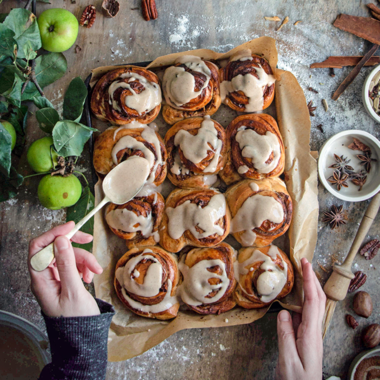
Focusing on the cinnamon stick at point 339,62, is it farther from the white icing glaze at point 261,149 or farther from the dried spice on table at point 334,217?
the dried spice on table at point 334,217

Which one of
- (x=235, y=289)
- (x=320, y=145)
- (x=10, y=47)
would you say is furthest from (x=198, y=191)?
(x=10, y=47)

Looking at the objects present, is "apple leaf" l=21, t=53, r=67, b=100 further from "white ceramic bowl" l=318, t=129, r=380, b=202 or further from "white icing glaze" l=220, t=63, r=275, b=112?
"white ceramic bowl" l=318, t=129, r=380, b=202

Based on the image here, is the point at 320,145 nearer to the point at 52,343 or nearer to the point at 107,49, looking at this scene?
the point at 107,49

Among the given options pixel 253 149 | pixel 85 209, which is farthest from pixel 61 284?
pixel 253 149

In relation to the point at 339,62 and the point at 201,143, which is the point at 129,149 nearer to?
the point at 201,143

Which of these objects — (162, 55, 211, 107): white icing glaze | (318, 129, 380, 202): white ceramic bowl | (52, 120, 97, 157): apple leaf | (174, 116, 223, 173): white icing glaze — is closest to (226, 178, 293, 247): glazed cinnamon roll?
(174, 116, 223, 173): white icing glaze
